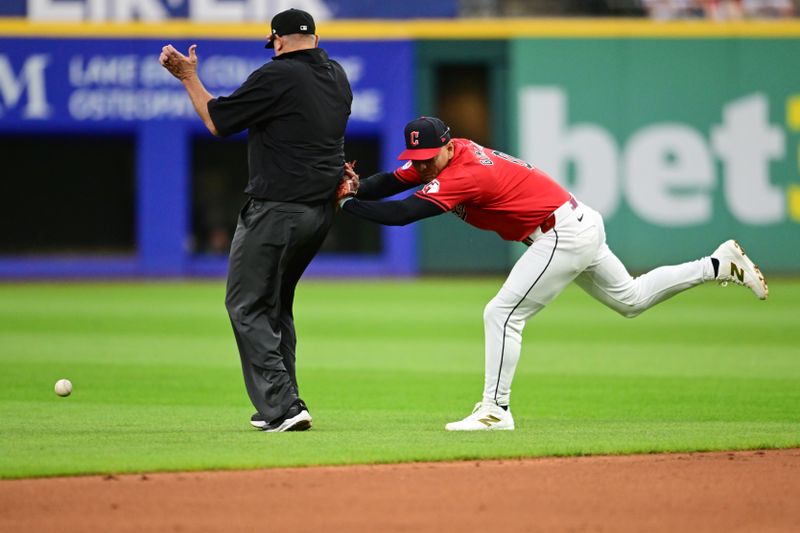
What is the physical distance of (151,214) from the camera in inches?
872

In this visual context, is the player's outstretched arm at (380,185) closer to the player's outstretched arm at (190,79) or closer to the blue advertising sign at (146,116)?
the player's outstretched arm at (190,79)

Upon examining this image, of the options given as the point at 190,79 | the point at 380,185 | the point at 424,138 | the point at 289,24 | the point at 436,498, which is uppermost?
the point at 289,24

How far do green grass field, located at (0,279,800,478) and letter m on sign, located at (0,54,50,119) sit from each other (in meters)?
4.24

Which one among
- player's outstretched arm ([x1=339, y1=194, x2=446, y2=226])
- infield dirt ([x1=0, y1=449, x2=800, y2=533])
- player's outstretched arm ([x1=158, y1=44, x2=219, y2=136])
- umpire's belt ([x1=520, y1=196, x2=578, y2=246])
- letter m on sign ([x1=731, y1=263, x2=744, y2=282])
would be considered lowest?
infield dirt ([x1=0, y1=449, x2=800, y2=533])

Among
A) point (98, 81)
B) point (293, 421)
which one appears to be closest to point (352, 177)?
point (293, 421)

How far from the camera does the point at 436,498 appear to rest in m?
5.98

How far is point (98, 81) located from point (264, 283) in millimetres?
15229

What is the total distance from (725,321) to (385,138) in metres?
8.56

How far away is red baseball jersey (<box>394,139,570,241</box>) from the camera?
24.7 ft

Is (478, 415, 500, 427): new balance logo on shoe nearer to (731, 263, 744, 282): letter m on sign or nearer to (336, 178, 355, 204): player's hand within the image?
(336, 178, 355, 204): player's hand

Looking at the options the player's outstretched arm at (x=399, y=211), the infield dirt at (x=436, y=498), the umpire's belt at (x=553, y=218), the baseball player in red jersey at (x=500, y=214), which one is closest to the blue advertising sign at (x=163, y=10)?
the baseball player in red jersey at (x=500, y=214)

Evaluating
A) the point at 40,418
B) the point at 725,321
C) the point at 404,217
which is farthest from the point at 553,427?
the point at 725,321

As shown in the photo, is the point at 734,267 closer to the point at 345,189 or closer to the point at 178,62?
the point at 345,189

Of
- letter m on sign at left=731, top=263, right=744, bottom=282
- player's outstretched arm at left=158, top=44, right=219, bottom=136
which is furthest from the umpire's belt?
player's outstretched arm at left=158, top=44, right=219, bottom=136
